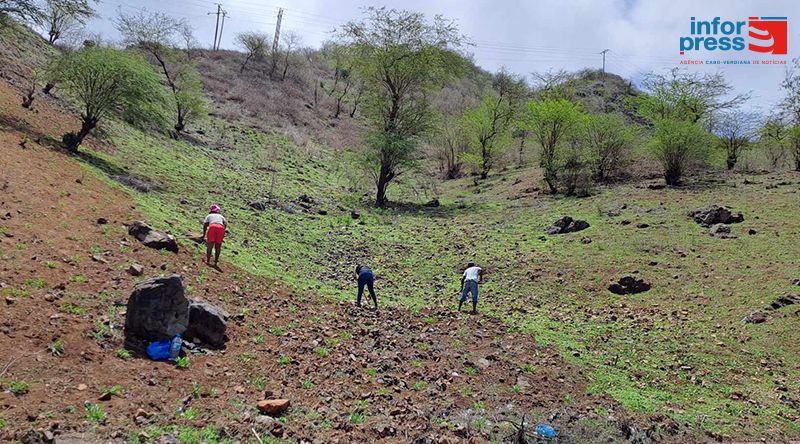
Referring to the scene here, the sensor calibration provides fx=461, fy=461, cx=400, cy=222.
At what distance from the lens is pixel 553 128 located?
27.6 metres

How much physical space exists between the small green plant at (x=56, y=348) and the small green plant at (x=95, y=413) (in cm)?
117

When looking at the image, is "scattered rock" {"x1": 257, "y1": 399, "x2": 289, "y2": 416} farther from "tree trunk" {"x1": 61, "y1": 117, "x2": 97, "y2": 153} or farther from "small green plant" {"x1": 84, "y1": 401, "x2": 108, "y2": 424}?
"tree trunk" {"x1": 61, "y1": 117, "x2": 97, "y2": 153}

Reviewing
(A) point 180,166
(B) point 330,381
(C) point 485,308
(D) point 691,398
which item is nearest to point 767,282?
(D) point 691,398

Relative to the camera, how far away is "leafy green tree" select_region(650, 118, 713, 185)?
24109 millimetres

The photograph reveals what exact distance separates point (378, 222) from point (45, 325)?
15574mm

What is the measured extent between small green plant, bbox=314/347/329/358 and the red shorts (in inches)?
177

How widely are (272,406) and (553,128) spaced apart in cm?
2538

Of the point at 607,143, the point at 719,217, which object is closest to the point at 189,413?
the point at 719,217

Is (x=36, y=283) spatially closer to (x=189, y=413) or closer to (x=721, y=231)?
(x=189, y=413)

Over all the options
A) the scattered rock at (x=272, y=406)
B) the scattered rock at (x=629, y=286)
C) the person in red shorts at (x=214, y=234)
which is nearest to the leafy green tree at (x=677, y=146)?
the scattered rock at (x=629, y=286)

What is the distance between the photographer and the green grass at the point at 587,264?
860 centimetres

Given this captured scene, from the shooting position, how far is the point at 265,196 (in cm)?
2103

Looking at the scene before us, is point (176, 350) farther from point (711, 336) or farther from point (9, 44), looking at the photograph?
point (9, 44)

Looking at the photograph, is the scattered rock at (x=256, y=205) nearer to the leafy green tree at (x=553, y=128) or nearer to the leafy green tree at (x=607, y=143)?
the leafy green tree at (x=553, y=128)
